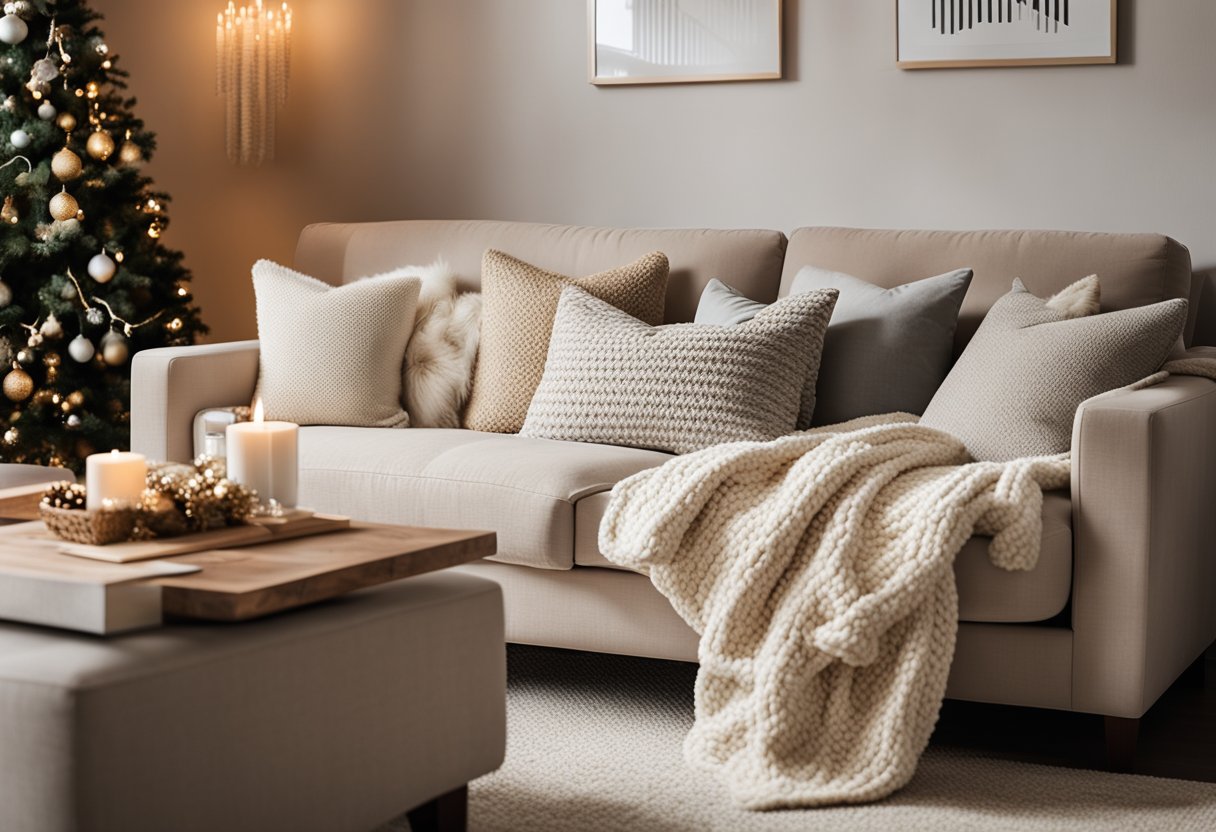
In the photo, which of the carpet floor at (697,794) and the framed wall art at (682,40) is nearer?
the carpet floor at (697,794)

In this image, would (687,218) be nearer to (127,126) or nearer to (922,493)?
(127,126)

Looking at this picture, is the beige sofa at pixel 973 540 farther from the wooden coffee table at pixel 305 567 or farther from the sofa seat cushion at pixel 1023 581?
the wooden coffee table at pixel 305 567

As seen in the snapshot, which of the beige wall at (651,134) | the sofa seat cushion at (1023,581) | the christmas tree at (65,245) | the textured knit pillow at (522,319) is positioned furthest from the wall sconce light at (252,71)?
the sofa seat cushion at (1023,581)

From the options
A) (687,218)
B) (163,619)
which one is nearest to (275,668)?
(163,619)

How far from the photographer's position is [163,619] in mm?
1721

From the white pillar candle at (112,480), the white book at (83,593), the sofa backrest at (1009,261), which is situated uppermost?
the sofa backrest at (1009,261)

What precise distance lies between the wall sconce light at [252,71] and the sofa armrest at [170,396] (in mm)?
1257

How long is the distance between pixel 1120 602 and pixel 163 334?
8.33ft

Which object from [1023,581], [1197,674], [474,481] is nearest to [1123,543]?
[1023,581]

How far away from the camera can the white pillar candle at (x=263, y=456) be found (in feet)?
6.40

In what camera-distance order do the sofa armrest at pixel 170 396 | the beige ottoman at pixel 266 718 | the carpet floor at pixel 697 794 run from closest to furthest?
the beige ottoman at pixel 266 718
the carpet floor at pixel 697 794
the sofa armrest at pixel 170 396

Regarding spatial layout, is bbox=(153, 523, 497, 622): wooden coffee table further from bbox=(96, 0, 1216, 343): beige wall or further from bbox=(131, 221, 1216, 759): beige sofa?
bbox=(96, 0, 1216, 343): beige wall

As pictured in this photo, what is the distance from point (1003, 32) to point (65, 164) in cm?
235

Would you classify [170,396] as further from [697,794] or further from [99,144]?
[697,794]
